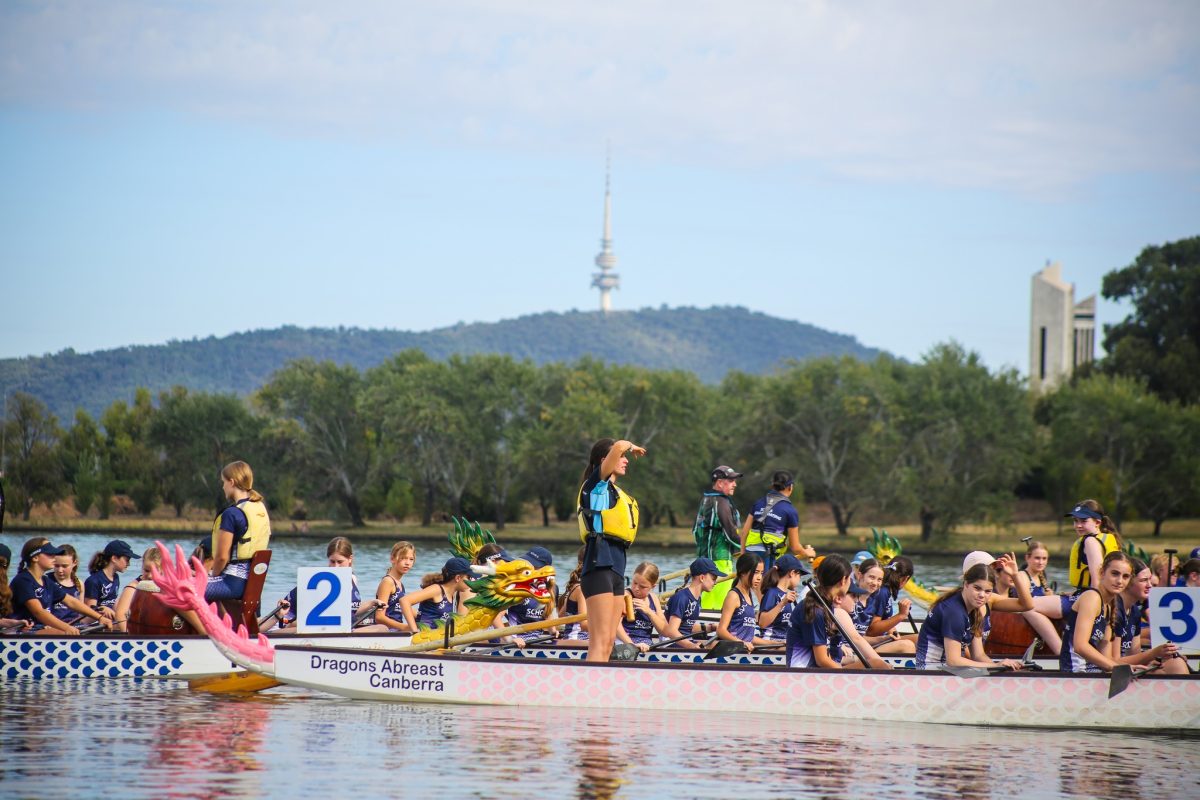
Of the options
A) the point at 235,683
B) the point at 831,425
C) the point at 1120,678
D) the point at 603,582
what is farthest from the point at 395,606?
the point at 831,425

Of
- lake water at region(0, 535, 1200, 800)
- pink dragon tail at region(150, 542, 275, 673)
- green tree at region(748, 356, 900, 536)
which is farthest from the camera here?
green tree at region(748, 356, 900, 536)

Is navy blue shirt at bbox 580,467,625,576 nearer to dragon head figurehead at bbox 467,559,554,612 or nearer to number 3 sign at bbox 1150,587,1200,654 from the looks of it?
dragon head figurehead at bbox 467,559,554,612

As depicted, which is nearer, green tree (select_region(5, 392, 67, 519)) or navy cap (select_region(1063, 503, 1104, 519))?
navy cap (select_region(1063, 503, 1104, 519))

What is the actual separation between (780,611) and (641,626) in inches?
55.1

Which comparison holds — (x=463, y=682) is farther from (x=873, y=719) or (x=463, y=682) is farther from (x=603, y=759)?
(x=873, y=719)

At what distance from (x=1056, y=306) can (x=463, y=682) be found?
334 feet

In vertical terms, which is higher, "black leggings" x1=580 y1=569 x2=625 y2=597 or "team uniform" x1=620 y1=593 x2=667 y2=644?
"black leggings" x1=580 y1=569 x2=625 y2=597

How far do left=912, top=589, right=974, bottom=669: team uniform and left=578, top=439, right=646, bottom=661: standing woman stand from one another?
2422mm

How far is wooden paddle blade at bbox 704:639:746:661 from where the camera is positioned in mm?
13320

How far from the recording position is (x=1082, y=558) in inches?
563

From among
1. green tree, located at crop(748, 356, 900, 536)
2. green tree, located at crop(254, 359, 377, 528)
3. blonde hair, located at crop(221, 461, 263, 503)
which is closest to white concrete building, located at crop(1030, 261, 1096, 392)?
green tree, located at crop(748, 356, 900, 536)

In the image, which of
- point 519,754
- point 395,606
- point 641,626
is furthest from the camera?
point 395,606

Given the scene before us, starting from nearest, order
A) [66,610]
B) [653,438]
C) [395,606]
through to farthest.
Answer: [66,610] < [395,606] < [653,438]

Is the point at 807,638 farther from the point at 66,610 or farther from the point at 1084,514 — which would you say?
the point at 66,610
